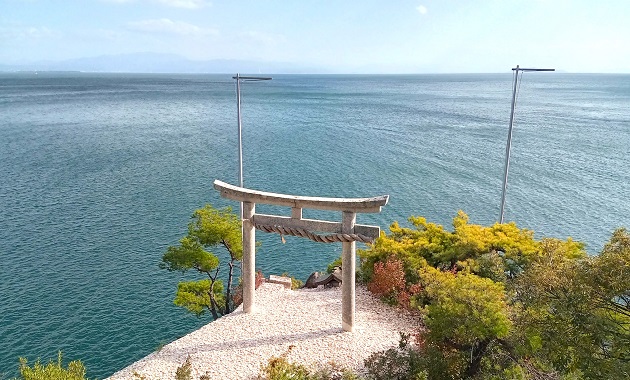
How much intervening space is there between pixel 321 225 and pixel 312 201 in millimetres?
935

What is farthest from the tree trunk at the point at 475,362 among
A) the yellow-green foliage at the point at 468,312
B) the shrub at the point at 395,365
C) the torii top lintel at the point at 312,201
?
the torii top lintel at the point at 312,201

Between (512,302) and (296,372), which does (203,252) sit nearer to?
(296,372)

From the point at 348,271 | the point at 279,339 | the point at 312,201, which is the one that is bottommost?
the point at 279,339

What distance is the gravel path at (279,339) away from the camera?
15297 millimetres

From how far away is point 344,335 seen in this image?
16.9m

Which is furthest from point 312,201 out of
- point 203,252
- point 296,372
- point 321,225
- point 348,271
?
point 203,252

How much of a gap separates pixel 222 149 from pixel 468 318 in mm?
50608

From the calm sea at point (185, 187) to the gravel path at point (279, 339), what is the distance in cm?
630

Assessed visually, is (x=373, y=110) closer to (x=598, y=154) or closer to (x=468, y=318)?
(x=598, y=154)

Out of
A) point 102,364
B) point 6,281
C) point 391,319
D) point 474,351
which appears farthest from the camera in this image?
point 6,281

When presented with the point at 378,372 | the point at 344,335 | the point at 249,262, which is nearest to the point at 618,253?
the point at 378,372

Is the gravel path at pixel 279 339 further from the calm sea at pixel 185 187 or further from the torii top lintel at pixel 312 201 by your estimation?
the calm sea at pixel 185 187

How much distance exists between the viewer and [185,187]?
43.9 m

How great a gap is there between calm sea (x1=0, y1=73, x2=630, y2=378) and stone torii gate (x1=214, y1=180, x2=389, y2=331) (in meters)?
9.31
